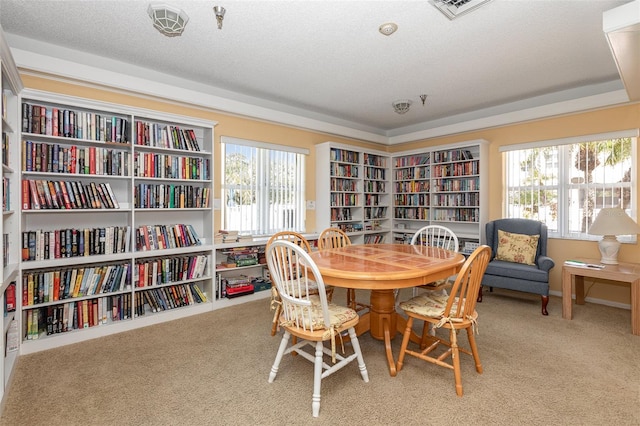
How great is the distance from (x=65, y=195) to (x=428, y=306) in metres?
3.15

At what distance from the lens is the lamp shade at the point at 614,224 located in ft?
10.3

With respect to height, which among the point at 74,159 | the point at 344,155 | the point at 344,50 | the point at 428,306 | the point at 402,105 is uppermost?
the point at 344,50

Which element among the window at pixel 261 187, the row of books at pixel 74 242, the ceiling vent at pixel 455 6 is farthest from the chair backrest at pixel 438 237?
the row of books at pixel 74 242

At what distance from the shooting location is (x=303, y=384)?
81.6 inches

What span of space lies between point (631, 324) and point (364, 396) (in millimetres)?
2832

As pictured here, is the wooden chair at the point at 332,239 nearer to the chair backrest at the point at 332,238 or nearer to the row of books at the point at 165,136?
the chair backrest at the point at 332,238

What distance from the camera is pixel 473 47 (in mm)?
2797

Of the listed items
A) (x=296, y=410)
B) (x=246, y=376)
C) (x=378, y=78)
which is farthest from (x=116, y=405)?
(x=378, y=78)

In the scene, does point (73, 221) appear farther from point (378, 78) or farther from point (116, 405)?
point (378, 78)

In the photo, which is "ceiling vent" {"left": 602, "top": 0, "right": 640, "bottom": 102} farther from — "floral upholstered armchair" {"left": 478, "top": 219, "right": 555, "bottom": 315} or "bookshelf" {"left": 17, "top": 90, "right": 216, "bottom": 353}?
"bookshelf" {"left": 17, "top": 90, "right": 216, "bottom": 353}

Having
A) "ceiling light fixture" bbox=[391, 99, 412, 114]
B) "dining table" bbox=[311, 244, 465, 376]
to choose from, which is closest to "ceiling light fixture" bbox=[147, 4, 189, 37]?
"dining table" bbox=[311, 244, 465, 376]

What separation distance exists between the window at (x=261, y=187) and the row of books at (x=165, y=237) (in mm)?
548

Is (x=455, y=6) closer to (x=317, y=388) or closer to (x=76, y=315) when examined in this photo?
(x=317, y=388)

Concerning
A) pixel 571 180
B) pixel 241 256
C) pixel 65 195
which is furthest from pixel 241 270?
pixel 571 180
